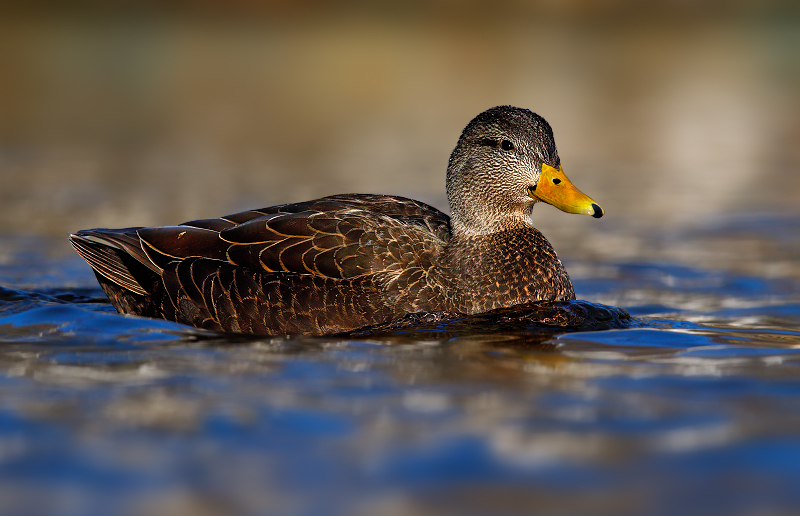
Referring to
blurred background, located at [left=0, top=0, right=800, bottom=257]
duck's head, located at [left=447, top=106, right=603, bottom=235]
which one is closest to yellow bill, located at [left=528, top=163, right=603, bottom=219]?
duck's head, located at [left=447, top=106, right=603, bottom=235]

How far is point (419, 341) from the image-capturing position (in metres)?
6.50

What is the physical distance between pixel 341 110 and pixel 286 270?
14.8m

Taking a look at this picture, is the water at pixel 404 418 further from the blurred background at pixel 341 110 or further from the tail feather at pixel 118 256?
the blurred background at pixel 341 110

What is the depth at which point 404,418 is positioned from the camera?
4859 millimetres

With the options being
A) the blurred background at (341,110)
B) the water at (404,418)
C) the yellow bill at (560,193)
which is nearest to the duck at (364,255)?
the yellow bill at (560,193)

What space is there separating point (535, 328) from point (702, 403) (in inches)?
73.5

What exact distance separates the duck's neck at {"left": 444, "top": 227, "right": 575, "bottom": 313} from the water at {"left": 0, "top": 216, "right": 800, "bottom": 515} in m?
0.24

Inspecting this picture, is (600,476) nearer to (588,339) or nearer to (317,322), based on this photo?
(588,339)

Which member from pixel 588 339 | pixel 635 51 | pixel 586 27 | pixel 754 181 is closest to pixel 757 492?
pixel 588 339

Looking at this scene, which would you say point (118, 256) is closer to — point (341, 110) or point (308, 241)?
point (308, 241)

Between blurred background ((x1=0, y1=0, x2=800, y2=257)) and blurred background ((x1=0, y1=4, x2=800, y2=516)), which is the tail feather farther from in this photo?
blurred background ((x1=0, y1=0, x2=800, y2=257))

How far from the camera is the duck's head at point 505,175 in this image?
7395 millimetres

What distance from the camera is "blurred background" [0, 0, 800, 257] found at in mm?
12609

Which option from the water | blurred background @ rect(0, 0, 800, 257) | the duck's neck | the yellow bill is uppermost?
blurred background @ rect(0, 0, 800, 257)
